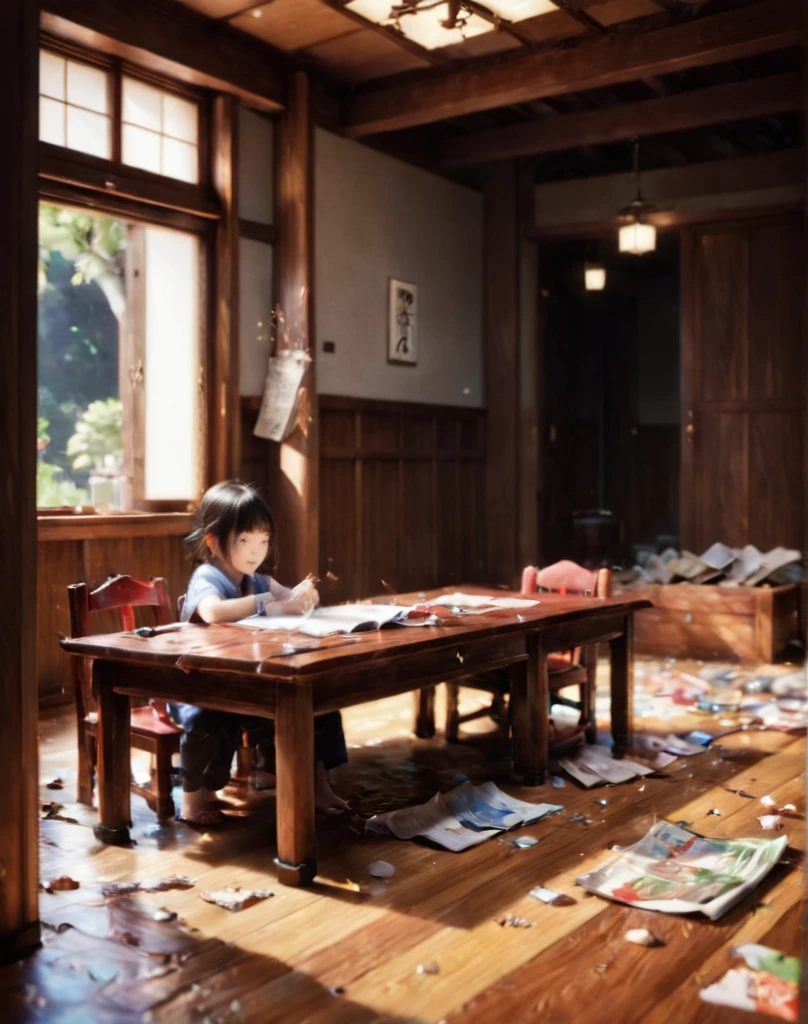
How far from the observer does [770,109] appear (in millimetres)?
6258

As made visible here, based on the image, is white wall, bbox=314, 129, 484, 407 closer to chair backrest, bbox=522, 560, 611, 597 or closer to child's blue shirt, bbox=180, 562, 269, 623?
chair backrest, bbox=522, 560, 611, 597

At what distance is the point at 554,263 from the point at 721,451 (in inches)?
90.8

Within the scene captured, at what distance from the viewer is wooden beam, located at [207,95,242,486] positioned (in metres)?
5.69

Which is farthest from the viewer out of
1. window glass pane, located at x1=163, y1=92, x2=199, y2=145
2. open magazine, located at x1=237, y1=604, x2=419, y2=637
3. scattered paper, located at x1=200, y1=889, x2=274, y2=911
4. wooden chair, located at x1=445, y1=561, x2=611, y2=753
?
window glass pane, located at x1=163, y1=92, x2=199, y2=145

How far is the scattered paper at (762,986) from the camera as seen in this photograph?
2.16 m

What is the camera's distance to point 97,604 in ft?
11.2

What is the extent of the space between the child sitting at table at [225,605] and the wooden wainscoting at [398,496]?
10.2 feet

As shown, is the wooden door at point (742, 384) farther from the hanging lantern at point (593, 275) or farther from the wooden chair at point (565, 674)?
the wooden chair at point (565, 674)

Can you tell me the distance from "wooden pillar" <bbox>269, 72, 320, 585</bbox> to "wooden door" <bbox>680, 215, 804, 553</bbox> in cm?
302

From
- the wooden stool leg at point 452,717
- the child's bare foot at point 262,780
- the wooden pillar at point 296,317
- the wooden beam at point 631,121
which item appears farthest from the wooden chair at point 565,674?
the wooden beam at point 631,121

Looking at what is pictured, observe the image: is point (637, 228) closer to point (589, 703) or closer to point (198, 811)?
point (589, 703)

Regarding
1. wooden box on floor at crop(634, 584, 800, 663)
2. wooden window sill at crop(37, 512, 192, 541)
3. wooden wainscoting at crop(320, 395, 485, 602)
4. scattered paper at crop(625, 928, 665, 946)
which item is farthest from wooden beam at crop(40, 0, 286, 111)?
scattered paper at crop(625, 928, 665, 946)

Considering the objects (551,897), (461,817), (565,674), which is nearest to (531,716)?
(565,674)

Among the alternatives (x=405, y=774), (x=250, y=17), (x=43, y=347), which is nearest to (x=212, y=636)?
(x=405, y=774)
